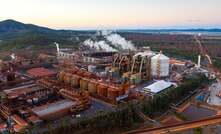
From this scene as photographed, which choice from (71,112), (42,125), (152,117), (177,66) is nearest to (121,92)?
(152,117)

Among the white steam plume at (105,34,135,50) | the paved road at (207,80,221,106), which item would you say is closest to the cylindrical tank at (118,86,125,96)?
the paved road at (207,80,221,106)

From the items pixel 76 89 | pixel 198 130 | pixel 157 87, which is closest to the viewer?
pixel 198 130

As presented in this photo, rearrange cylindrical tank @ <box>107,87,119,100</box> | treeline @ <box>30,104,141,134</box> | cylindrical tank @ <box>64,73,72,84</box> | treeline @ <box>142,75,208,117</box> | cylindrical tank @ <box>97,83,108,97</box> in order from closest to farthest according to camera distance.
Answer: treeline @ <box>30,104,141,134</box>
treeline @ <box>142,75,208,117</box>
cylindrical tank @ <box>107,87,119,100</box>
cylindrical tank @ <box>97,83,108,97</box>
cylindrical tank @ <box>64,73,72,84</box>

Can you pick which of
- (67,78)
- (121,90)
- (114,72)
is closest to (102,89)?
(121,90)

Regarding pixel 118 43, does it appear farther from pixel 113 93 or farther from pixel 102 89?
pixel 113 93

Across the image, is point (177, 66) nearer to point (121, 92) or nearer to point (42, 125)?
point (121, 92)

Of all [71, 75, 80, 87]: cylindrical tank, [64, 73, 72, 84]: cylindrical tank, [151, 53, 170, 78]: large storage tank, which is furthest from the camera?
[151, 53, 170, 78]: large storage tank

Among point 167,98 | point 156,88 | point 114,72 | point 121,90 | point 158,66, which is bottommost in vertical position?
point 167,98

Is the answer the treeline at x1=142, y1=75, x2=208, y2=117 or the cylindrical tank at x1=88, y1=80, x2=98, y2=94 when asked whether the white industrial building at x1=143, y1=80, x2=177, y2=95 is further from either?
the cylindrical tank at x1=88, y1=80, x2=98, y2=94

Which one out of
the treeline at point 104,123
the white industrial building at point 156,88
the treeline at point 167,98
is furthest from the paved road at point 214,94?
the treeline at point 104,123
